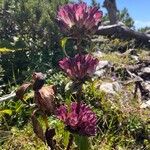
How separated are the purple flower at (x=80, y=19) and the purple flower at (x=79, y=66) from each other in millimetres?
153

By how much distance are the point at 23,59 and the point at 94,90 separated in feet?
4.21

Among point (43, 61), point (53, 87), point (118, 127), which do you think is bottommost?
point (118, 127)

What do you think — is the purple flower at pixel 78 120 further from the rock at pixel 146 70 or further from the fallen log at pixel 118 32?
the fallen log at pixel 118 32

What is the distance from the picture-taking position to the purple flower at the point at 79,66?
8.17 feet

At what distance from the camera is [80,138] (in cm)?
247

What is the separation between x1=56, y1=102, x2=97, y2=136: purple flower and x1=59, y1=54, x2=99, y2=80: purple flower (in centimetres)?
18

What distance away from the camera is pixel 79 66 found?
2.49 m

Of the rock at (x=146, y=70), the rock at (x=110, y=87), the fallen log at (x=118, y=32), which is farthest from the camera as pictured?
the fallen log at (x=118, y=32)

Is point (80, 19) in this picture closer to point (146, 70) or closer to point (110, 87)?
point (110, 87)

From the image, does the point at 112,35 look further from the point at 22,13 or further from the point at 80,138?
the point at 80,138

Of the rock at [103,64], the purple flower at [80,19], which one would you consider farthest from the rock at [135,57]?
the purple flower at [80,19]

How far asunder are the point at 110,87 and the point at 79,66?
3011mm

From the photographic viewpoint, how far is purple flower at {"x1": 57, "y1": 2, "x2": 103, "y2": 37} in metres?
2.54

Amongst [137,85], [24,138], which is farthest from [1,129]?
[137,85]
